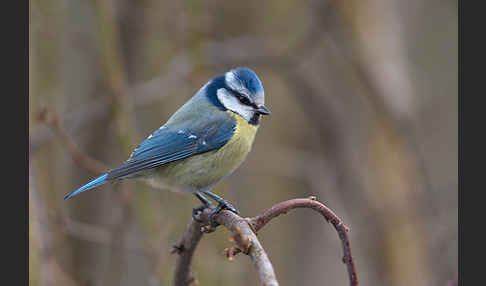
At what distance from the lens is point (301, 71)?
5.29 metres

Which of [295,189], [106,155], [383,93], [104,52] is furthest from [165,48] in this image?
[295,189]

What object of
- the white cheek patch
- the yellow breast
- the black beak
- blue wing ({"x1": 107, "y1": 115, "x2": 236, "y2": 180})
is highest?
the white cheek patch

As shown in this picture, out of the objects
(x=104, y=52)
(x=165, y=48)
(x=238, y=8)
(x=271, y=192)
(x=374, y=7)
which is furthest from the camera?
(x=271, y=192)

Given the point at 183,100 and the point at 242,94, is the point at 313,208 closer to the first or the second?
the point at 242,94

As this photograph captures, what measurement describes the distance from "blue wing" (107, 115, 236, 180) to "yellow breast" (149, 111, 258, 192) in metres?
0.04

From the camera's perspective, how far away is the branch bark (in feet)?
5.64

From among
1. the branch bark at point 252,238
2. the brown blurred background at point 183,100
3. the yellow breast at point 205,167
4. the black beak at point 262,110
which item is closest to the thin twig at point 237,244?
the branch bark at point 252,238

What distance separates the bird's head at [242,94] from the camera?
325 cm

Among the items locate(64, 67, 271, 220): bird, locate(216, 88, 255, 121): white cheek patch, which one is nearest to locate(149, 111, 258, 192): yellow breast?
locate(64, 67, 271, 220): bird

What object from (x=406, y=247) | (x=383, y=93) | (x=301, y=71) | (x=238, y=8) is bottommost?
(x=406, y=247)

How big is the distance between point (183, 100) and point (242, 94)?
93.4 inches

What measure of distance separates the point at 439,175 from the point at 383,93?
138 inches

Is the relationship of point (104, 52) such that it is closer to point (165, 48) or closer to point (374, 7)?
point (165, 48)

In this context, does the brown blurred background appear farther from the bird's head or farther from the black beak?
the black beak
